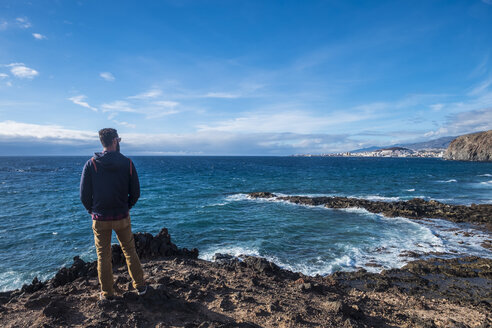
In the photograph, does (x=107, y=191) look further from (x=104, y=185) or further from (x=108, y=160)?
(x=108, y=160)

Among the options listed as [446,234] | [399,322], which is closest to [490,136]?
[446,234]

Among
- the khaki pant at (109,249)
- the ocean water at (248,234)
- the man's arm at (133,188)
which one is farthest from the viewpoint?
the ocean water at (248,234)

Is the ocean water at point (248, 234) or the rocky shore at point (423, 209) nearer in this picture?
the ocean water at point (248, 234)

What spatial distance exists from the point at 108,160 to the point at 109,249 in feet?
5.71

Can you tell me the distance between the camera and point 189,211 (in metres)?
22.7

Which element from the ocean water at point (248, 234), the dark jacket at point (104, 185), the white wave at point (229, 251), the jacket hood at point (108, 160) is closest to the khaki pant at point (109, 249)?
the dark jacket at point (104, 185)

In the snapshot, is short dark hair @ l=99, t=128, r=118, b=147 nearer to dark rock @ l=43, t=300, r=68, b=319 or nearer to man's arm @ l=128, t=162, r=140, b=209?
man's arm @ l=128, t=162, r=140, b=209

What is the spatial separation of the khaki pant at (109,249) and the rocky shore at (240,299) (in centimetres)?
35

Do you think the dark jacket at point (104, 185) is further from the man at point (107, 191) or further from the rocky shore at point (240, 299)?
the rocky shore at point (240, 299)

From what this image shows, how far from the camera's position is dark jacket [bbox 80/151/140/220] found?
461 cm

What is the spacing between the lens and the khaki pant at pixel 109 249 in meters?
4.73

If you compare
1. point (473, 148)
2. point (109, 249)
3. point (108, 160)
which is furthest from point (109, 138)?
point (473, 148)

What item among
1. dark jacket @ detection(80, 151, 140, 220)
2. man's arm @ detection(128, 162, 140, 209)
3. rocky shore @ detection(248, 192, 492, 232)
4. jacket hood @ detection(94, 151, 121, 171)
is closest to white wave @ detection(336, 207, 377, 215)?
rocky shore @ detection(248, 192, 492, 232)

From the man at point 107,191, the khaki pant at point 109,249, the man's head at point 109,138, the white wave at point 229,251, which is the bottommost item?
the white wave at point 229,251
